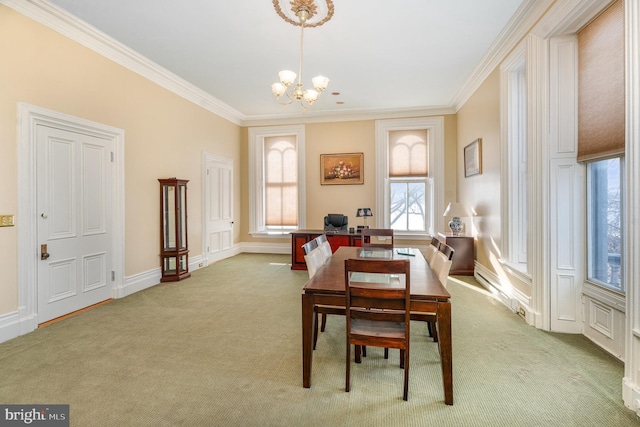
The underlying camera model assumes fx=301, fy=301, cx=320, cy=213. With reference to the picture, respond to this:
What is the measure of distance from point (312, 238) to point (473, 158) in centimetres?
310

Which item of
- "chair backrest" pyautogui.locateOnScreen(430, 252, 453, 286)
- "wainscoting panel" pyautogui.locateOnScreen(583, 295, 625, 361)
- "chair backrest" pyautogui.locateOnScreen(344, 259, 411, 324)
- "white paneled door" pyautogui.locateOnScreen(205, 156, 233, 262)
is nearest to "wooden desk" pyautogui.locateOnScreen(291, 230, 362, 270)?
"white paneled door" pyautogui.locateOnScreen(205, 156, 233, 262)

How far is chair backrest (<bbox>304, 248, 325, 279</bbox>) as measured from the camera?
2462 millimetres

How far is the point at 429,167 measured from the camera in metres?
6.42

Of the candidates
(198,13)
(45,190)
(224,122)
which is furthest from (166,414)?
(224,122)

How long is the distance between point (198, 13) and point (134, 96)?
1.77m

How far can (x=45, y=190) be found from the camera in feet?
10.3

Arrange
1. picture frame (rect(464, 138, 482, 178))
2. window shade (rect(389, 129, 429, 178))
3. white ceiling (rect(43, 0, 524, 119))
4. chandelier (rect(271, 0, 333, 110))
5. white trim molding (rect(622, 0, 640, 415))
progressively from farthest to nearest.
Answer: window shade (rect(389, 129, 429, 178)), picture frame (rect(464, 138, 482, 178)), white ceiling (rect(43, 0, 524, 119)), chandelier (rect(271, 0, 333, 110)), white trim molding (rect(622, 0, 640, 415))

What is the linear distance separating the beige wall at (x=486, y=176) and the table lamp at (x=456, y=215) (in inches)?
7.5

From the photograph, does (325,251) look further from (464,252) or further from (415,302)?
(464,252)

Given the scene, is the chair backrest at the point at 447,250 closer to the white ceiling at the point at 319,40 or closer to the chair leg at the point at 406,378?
the chair leg at the point at 406,378

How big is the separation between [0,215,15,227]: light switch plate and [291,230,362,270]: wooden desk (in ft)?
12.2

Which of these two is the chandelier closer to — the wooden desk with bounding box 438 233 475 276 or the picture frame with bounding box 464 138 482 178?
the picture frame with bounding box 464 138 482 178

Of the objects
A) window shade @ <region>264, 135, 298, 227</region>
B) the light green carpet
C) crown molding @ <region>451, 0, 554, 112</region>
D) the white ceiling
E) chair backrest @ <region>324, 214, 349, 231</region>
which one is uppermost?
the white ceiling

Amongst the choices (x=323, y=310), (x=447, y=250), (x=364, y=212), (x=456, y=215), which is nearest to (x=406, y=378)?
(x=323, y=310)
